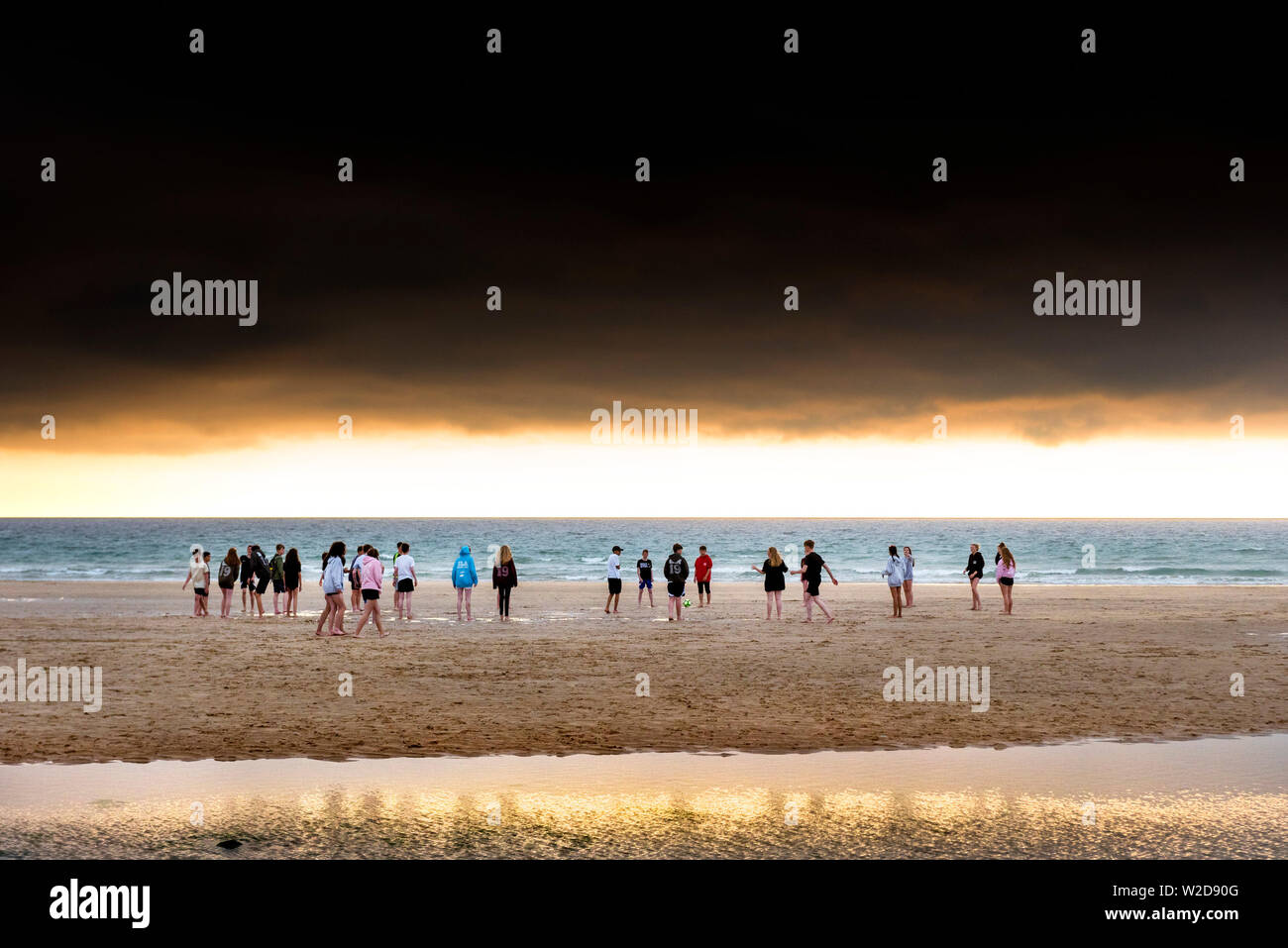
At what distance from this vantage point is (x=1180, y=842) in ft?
25.1

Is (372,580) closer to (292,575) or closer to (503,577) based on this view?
(503,577)

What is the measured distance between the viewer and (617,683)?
1593 centimetres

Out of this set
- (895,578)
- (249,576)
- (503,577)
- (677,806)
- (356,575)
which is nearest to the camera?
(677,806)

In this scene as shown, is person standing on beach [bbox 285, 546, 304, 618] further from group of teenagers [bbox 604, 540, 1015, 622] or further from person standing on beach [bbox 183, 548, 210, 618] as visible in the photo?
group of teenagers [bbox 604, 540, 1015, 622]

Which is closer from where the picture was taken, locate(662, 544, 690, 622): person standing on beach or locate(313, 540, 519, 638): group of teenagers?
locate(313, 540, 519, 638): group of teenagers

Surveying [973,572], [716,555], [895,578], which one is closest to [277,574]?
[895,578]

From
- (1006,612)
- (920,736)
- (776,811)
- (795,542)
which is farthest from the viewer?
(795,542)

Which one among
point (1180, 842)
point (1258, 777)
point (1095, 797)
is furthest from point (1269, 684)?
point (1180, 842)

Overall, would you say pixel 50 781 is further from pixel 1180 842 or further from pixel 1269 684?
pixel 1269 684

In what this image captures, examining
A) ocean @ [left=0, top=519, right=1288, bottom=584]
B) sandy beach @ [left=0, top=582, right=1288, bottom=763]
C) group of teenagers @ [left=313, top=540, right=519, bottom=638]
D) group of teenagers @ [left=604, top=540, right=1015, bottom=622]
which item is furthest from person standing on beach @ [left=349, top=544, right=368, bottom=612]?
ocean @ [left=0, top=519, right=1288, bottom=584]

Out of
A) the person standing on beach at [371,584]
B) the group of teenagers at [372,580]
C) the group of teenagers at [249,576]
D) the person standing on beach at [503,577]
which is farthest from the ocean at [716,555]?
the person standing on beach at [371,584]

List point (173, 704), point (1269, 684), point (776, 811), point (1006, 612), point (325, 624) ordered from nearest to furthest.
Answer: point (776, 811) → point (173, 704) → point (1269, 684) → point (325, 624) → point (1006, 612)

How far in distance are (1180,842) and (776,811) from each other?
3.10m

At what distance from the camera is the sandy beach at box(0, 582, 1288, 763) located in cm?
1197
